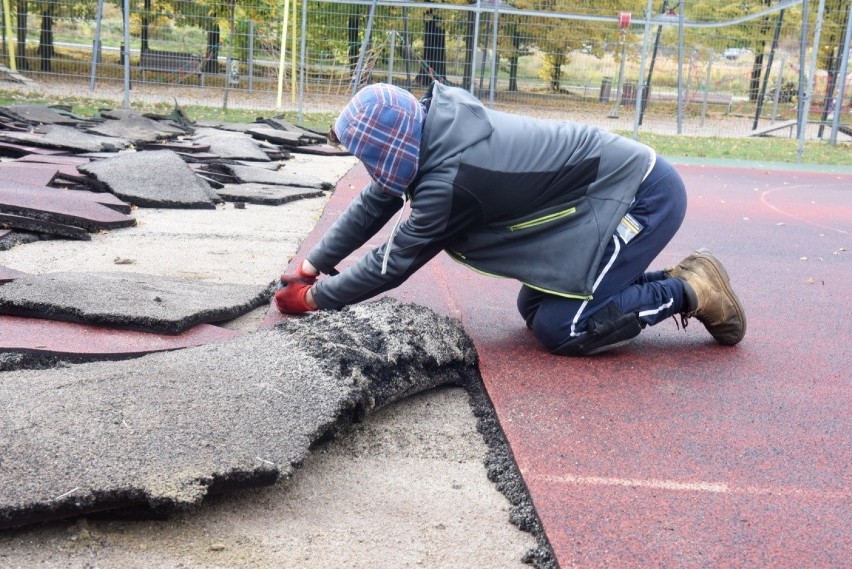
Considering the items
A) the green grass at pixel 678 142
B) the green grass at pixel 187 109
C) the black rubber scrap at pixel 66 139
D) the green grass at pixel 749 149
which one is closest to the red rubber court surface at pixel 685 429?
the black rubber scrap at pixel 66 139

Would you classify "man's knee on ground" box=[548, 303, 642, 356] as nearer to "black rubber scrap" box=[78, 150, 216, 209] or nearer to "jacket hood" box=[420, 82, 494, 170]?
"jacket hood" box=[420, 82, 494, 170]

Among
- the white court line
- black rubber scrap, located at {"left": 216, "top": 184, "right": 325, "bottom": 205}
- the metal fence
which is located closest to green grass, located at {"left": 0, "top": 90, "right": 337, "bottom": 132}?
the metal fence

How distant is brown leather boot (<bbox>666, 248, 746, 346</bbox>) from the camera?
386cm

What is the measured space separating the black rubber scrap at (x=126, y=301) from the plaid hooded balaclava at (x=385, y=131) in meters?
1.00

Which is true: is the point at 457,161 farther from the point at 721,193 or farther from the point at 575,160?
the point at 721,193

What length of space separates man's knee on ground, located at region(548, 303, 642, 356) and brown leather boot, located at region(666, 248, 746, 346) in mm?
352

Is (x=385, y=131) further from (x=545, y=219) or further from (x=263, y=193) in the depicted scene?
(x=263, y=193)

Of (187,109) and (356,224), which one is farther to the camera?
(187,109)

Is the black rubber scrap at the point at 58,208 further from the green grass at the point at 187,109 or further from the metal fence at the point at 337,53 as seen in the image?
the metal fence at the point at 337,53

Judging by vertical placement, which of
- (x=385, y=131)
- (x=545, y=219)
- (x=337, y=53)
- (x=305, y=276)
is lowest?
(x=305, y=276)

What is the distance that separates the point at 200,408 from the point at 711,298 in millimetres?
2273

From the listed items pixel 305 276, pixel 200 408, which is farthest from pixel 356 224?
pixel 200 408

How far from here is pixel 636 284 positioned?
386 centimetres

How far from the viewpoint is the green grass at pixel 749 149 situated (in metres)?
15.1
